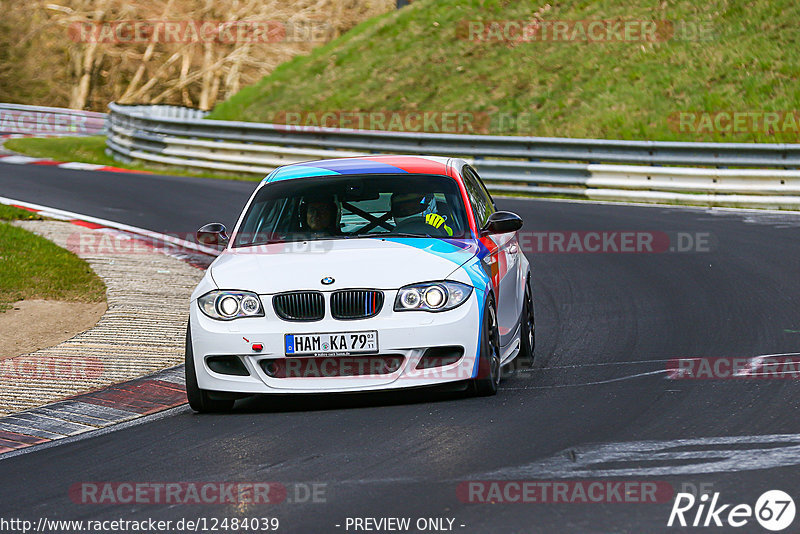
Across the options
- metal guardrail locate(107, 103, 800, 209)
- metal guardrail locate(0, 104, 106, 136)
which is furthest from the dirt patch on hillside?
metal guardrail locate(0, 104, 106, 136)

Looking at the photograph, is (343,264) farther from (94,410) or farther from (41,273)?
(41,273)

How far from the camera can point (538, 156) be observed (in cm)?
2212

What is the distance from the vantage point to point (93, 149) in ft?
103

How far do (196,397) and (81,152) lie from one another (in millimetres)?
24319

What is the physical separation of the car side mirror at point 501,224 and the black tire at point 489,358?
0.67m

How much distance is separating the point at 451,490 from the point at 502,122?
911 inches

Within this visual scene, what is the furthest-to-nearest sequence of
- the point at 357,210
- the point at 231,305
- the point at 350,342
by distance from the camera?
the point at 357,210 → the point at 231,305 → the point at 350,342

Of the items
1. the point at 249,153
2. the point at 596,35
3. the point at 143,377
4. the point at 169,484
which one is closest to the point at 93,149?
the point at 249,153

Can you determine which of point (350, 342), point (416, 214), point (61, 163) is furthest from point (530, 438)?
point (61, 163)

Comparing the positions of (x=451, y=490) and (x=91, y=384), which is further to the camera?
(x=91, y=384)

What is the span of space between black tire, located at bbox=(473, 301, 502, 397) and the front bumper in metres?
0.08

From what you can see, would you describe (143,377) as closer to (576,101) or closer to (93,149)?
(576,101)

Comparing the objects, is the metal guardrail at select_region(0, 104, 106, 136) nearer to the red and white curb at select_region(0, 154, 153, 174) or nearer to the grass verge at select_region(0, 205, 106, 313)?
the red and white curb at select_region(0, 154, 153, 174)

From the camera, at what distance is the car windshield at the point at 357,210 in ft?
28.3
